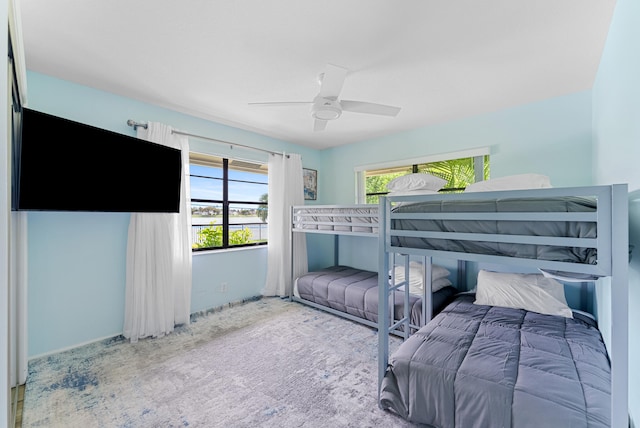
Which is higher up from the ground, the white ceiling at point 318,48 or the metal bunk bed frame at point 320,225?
the white ceiling at point 318,48

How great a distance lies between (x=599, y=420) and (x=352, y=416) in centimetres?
126

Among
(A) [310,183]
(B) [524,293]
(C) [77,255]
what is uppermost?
(A) [310,183]

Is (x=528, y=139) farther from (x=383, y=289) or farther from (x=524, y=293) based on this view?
(x=383, y=289)

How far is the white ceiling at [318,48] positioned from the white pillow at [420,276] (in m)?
1.88

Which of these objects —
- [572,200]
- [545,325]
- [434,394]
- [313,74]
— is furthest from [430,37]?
[545,325]

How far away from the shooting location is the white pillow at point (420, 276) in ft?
10.1

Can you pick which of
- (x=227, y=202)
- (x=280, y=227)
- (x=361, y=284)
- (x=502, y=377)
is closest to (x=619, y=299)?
(x=502, y=377)

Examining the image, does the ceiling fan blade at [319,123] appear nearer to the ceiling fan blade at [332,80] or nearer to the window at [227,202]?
the ceiling fan blade at [332,80]

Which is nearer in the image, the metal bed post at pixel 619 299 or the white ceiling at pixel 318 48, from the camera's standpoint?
the metal bed post at pixel 619 299

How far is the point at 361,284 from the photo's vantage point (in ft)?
11.4

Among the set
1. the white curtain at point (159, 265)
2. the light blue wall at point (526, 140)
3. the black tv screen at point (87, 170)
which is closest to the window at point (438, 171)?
the light blue wall at point (526, 140)

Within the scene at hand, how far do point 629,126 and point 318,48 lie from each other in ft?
6.13

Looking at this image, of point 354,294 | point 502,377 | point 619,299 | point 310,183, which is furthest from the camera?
point 310,183

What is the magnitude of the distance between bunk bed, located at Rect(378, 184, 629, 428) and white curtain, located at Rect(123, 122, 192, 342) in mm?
2349
